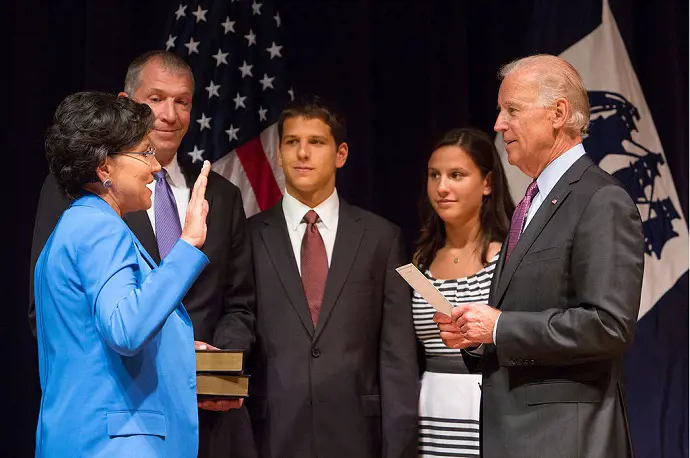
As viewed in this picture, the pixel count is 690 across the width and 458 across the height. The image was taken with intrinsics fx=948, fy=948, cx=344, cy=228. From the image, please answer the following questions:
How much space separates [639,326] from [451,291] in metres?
1.31

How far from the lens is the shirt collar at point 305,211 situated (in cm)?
369

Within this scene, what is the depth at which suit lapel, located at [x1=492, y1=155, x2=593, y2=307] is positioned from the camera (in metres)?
2.66

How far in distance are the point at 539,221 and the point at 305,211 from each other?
4.06 ft

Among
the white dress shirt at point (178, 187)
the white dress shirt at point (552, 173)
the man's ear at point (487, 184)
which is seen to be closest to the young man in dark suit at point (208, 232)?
the white dress shirt at point (178, 187)

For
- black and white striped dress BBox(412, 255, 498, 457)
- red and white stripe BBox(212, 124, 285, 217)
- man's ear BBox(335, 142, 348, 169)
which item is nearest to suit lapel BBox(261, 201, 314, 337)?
man's ear BBox(335, 142, 348, 169)

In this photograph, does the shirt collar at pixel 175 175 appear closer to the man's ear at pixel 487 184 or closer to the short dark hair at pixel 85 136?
the short dark hair at pixel 85 136

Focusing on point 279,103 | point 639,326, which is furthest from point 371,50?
point 639,326

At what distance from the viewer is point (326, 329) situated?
3488 mm

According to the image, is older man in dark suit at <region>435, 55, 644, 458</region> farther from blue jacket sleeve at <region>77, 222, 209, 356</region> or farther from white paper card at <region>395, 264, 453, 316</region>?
blue jacket sleeve at <region>77, 222, 209, 356</region>

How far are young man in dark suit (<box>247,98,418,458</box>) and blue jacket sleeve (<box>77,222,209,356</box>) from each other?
121 cm

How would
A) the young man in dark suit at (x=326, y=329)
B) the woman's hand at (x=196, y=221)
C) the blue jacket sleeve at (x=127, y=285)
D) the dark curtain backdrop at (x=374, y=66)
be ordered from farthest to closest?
1. the dark curtain backdrop at (x=374, y=66)
2. the young man in dark suit at (x=326, y=329)
3. the woman's hand at (x=196, y=221)
4. the blue jacket sleeve at (x=127, y=285)

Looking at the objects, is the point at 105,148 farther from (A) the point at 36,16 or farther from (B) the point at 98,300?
(A) the point at 36,16

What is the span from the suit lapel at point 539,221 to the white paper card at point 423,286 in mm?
155

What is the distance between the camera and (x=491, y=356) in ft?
8.96
